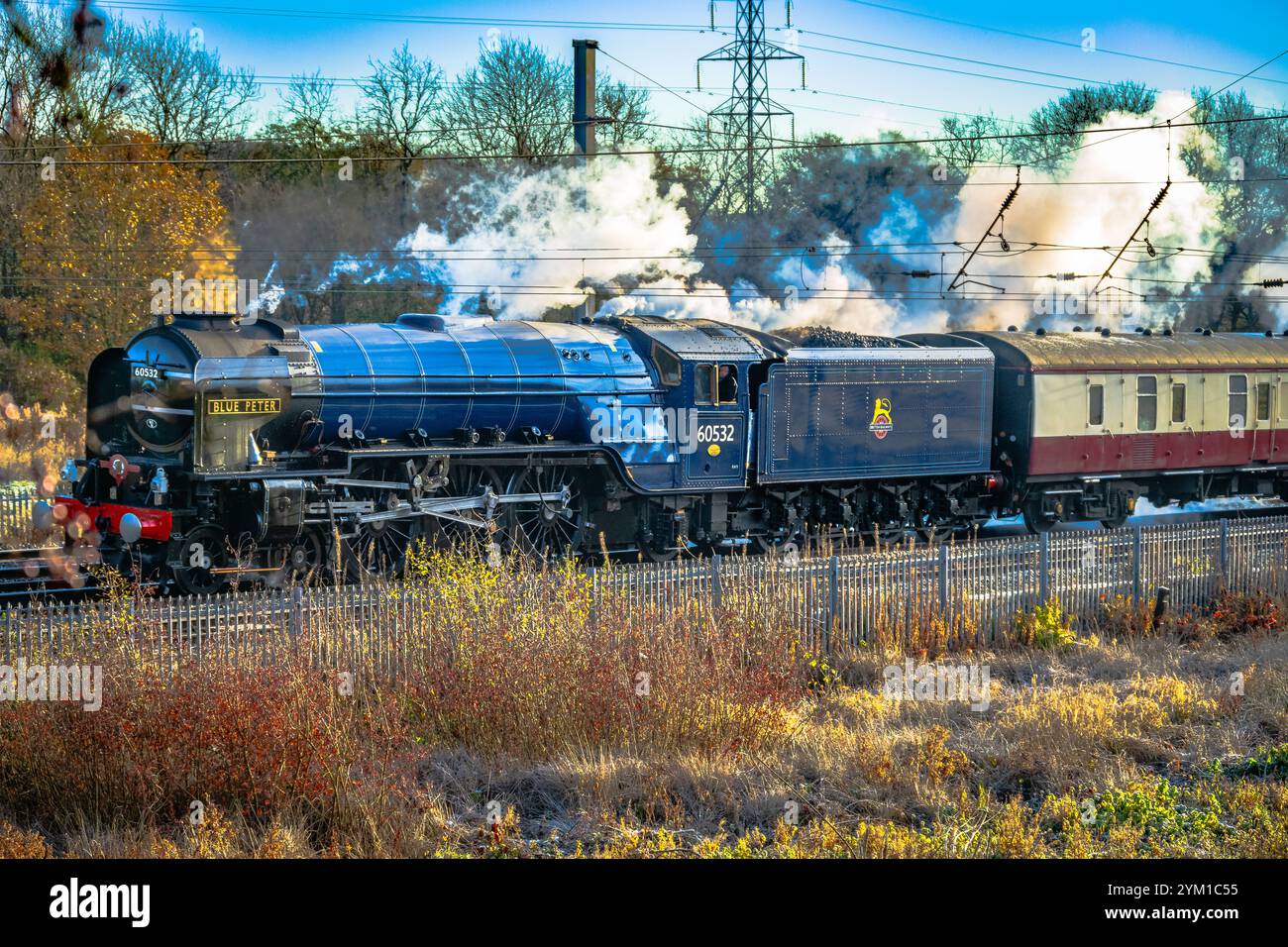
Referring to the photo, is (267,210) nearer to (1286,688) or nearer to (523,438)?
(523,438)

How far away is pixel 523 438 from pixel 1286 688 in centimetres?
925

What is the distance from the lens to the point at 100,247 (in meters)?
29.4

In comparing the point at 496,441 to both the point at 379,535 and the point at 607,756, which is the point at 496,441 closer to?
the point at 379,535

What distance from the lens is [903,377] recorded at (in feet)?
66.2

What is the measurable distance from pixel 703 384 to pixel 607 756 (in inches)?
347

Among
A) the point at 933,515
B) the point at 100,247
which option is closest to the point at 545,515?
the point at 933,515

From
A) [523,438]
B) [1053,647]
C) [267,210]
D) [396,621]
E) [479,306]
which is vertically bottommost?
[1053,647]

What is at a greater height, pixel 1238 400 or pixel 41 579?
pixel 1238 400

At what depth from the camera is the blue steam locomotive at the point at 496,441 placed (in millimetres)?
14547

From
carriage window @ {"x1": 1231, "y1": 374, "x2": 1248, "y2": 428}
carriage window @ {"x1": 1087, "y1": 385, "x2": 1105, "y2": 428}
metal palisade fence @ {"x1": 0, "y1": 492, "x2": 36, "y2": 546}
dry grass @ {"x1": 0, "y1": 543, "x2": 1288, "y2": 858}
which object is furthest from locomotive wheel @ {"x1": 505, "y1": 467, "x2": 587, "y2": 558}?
carriage window @ {"x1": 1231, "y1": 374, "x2": 1248, "y2": 428}

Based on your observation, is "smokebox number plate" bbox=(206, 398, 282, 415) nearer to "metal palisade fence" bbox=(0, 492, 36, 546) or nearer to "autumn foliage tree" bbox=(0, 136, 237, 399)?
"metal palisade fence" bbox=(0, 492, 36, 546)

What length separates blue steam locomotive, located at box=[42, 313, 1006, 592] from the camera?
1455 centimetres

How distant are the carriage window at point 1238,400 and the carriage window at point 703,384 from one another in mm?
11995

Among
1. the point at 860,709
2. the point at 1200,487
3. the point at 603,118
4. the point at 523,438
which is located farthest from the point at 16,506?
the point at 1200,487
